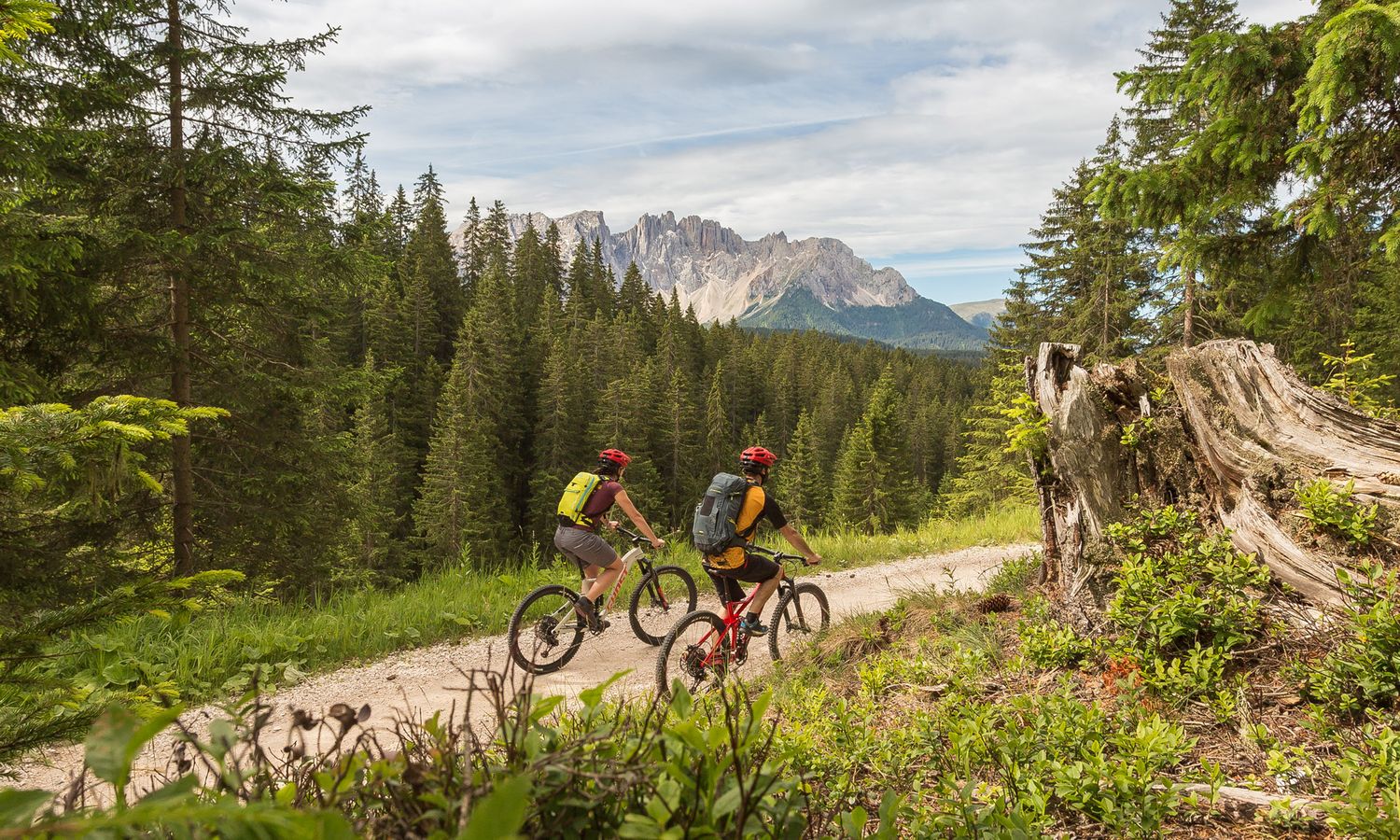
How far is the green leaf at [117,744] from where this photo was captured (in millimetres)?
892

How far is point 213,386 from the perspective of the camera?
10.3 metres

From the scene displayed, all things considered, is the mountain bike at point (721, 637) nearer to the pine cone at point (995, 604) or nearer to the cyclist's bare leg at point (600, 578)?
the cyclist's bare leg at point (600, 578)

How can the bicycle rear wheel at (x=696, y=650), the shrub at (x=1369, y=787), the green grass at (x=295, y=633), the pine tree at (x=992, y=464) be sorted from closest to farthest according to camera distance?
1. the shrub at (x=1369, y=787)
2. the bicycle rear wheel at (x=696, y=650)
3. the green grass at (x=295, y=633)
4. the pine tree at (x=992, y=464)

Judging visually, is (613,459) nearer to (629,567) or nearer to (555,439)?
(629,567)

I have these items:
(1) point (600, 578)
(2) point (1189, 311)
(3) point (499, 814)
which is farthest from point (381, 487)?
(3) point (499, 814)

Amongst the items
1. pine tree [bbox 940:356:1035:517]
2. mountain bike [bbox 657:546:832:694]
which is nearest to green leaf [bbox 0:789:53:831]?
mountain bike [bbox 657:546:832:694]

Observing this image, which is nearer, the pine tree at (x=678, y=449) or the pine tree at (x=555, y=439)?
the pine tree at (x=555, y=439)

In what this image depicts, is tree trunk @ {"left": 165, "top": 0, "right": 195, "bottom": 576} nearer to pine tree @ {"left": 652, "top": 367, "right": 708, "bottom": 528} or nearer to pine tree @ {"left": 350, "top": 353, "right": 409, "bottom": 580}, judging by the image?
pine tree @ {"left": 350, "top": 353, "right": 409, "bottom": 580}

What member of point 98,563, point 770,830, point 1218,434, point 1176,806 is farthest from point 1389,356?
point 98,563

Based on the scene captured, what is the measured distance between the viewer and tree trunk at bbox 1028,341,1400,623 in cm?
459

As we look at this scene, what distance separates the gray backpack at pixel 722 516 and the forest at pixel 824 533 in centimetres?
130

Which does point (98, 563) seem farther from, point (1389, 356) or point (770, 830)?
point (1389, 356)

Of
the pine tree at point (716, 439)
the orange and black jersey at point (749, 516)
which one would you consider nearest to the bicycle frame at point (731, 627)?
the orange and black jersey at point (749, 516)

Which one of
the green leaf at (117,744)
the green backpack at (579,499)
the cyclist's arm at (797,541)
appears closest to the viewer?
the green leaf at (117,744)
